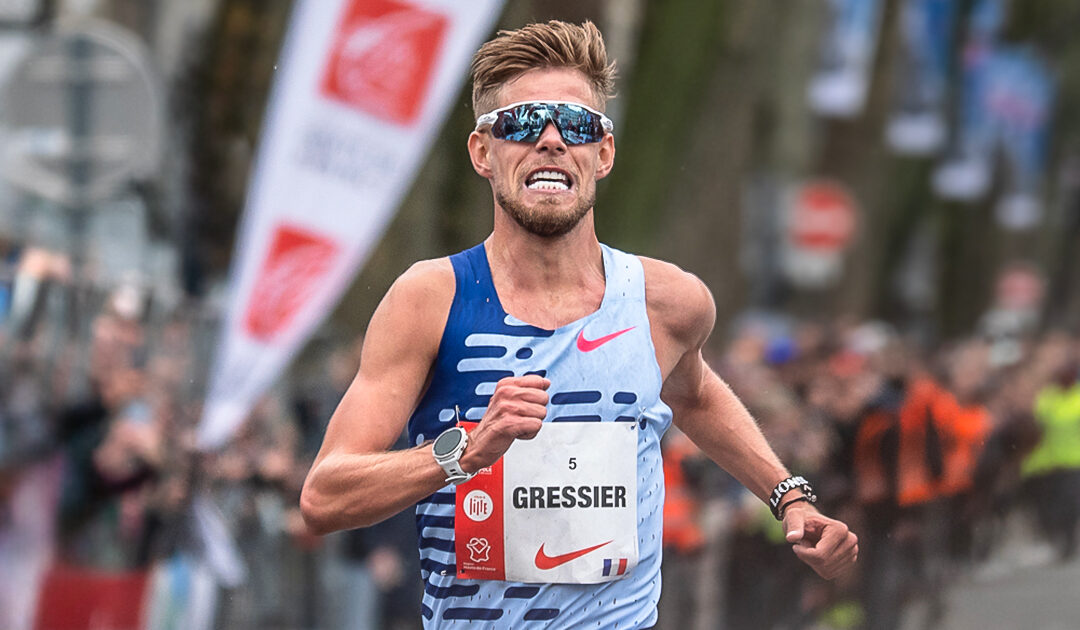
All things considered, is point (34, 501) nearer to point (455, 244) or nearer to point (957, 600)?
point (455, 244)

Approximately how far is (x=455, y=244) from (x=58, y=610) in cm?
273

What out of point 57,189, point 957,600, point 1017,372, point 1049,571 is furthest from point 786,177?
point 57,189

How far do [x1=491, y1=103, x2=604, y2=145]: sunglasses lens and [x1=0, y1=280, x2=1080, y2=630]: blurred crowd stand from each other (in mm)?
4883

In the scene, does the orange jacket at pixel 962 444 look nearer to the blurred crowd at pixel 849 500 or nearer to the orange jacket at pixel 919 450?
the blurred crowd at pixel 849 500

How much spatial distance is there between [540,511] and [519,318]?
Answer: 1.28ft

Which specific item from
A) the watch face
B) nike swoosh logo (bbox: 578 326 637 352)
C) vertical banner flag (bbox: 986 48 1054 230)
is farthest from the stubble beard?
vertical banner flag (bbox: 986 48 1054 230)

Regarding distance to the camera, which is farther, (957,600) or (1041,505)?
(1041,505)

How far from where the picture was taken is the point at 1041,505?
40.5 feet

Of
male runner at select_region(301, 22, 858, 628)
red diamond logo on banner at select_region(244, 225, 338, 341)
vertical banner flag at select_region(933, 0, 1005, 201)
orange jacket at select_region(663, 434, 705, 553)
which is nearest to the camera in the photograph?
male runner at select_region(301, 22, 858, 628)

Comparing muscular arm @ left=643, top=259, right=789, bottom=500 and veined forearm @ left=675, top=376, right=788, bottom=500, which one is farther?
veined forearm @ left=675, top=376, right=788, bottom=500

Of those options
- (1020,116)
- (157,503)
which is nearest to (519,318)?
(157,503)

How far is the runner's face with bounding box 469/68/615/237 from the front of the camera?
3553 mm

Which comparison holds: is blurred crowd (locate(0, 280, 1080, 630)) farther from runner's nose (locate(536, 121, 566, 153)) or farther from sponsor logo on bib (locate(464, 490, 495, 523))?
Answer: runner's nose (locate(536, 121, 566, 153))

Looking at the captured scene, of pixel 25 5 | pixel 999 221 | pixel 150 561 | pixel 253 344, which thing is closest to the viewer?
pixel 150 561
